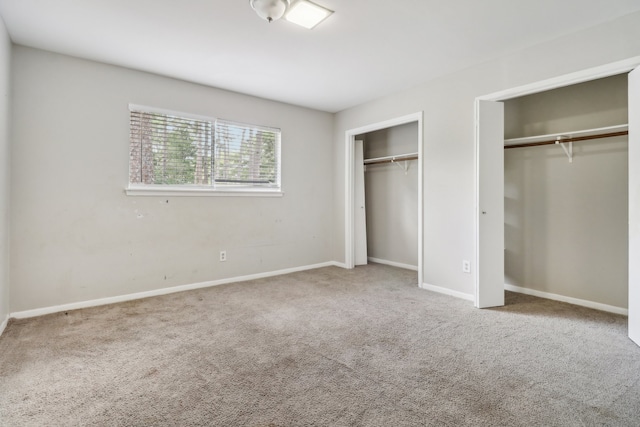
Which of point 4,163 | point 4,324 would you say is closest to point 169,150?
point 4,163

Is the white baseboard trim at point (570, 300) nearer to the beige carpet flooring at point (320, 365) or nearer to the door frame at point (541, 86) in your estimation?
the beige carpet flooring at point (320, 365)

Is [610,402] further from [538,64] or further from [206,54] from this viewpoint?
[206,54]

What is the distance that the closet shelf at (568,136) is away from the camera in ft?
9.75

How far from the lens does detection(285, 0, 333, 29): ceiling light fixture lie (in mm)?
2266

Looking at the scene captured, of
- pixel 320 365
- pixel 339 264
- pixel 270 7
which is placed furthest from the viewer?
pixel 339 264

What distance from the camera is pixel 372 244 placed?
5.57 meters

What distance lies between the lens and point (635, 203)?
2.33 metres

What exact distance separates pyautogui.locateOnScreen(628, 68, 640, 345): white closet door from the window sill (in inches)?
145

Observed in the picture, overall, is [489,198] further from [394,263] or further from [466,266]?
[394,263]

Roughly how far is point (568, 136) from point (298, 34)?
2896 mm

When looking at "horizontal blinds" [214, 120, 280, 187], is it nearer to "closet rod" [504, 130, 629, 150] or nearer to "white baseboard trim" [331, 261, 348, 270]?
"white baseboard trim" [331, 261, 348, 270]

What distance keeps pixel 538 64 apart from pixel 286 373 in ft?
11.1

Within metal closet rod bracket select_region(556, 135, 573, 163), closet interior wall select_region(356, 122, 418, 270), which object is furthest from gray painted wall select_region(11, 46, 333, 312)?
metal closet rod bracket select_region(556, 135, 573, 163)

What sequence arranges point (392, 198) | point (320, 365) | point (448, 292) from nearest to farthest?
1. point (320, 365)
2. point (448, 292)
3. point (392, 198)
